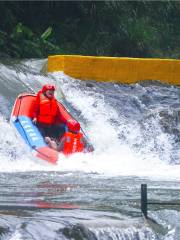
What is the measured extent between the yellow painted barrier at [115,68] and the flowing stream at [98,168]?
188 millimetres

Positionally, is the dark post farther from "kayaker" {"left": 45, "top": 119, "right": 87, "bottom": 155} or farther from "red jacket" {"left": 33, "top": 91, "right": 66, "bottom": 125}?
"red jacket" {"left": 33, "top": 91, "right": 66, "bottom": 125}

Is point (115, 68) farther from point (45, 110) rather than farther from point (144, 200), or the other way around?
point (144, 200)

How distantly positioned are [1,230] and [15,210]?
2.51ft

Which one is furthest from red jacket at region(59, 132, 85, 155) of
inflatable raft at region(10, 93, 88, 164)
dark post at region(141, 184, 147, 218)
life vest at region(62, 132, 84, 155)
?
dark post at region(141, 184, 147, 218)

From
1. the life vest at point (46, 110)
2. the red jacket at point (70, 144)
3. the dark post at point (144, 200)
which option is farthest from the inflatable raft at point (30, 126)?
the dark post at point (144, 200)

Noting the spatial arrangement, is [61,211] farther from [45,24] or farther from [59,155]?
Answer: [45,24]

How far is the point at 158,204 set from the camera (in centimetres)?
694

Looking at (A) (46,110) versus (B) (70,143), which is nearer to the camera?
(B) (70,143)

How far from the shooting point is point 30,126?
11.6m

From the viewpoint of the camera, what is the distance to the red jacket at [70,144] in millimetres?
11312

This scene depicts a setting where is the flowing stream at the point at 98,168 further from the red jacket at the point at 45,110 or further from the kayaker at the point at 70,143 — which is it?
the red jacket at the point at 45,110

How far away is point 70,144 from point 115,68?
346 centimetres

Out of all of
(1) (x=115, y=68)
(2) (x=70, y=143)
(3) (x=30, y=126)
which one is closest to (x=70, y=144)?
(2) (x=70, y=143)

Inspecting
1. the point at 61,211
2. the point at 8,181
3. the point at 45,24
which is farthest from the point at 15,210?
the point at 45,24
